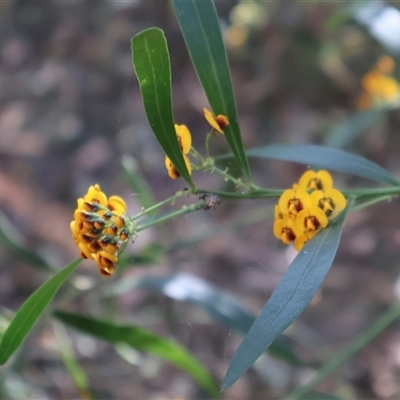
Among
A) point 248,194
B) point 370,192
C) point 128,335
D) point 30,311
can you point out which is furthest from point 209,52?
point 128,335

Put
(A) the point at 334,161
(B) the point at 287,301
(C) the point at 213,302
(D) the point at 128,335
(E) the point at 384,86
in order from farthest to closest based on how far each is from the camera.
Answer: (E) the point at 384,86
(C) the point at 213,302
(D) the point at 128,335
(A) the point at 334,161
(B) the point at 287,301

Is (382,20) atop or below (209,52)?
below

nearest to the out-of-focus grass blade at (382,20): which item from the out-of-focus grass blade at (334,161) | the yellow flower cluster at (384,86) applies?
the yellow flower cluster at (384,86)

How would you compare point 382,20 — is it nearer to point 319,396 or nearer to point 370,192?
point 370,192

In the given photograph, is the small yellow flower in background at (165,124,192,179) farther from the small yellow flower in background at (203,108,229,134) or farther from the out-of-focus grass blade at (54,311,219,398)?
the out-of-focus grass blade at (54,311,219,398)

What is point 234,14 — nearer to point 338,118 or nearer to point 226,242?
point 338,118
